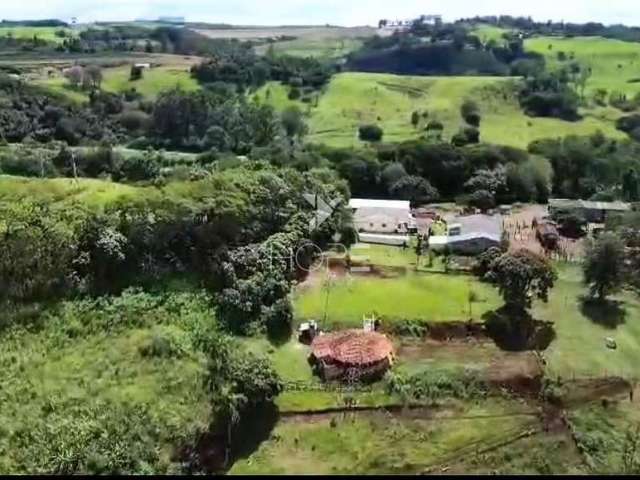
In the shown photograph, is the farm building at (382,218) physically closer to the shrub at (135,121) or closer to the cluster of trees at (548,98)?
the shrub at (135,121)

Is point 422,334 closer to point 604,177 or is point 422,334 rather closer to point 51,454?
point 51,454

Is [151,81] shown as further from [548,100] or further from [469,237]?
[469,237]

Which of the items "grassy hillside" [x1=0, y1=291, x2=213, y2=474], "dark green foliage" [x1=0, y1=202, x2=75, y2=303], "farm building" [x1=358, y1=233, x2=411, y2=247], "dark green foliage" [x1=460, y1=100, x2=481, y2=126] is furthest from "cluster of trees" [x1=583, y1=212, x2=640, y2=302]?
"dark green foliage" [x1=460, y1=100, x2=481, y2=126]

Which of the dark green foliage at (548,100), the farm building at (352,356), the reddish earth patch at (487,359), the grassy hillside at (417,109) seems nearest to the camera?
the reddish earth patch at (487,359)

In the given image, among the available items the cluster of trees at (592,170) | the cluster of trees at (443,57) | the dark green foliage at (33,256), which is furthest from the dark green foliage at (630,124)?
the dark green foliage at (33,256)

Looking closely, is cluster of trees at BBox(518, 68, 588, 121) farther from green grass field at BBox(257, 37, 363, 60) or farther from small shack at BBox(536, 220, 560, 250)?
green grass field at BBox(257, 37, 363, 60)
